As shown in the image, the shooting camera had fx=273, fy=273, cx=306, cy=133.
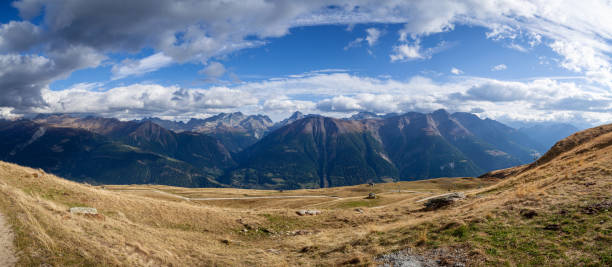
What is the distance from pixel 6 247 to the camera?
530 inches

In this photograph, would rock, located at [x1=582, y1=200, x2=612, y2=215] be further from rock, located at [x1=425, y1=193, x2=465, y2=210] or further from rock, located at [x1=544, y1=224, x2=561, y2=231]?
rock, located at [x1=425, y1=193, x2=465, y2=210]

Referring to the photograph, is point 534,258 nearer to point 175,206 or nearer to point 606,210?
point 606,210

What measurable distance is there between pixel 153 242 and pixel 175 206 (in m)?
14.1

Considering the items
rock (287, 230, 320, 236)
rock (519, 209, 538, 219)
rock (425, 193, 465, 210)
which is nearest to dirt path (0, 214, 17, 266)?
rock (287, 230, 320, 236)

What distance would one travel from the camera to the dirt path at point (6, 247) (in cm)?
1269

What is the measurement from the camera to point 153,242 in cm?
1952

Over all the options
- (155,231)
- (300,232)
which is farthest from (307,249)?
(155,231)

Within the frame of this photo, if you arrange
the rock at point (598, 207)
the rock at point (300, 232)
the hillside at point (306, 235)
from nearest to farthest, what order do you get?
the hillside at point (306, 235)
the rock at point (598, 207)
the rock at point (300, 232)

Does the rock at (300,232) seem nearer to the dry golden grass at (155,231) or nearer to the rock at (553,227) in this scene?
the dry golden grass at (155,231)

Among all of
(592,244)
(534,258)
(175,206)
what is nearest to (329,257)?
(534,258)

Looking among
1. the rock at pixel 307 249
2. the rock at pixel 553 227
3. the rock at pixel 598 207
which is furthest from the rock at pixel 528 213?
the rock at pixel 307 249

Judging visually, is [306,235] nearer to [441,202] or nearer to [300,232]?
[300,232]

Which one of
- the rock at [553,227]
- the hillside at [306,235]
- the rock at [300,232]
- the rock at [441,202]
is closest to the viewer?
the hillside at [306,235]

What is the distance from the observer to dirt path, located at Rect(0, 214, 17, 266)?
12.7 metres
